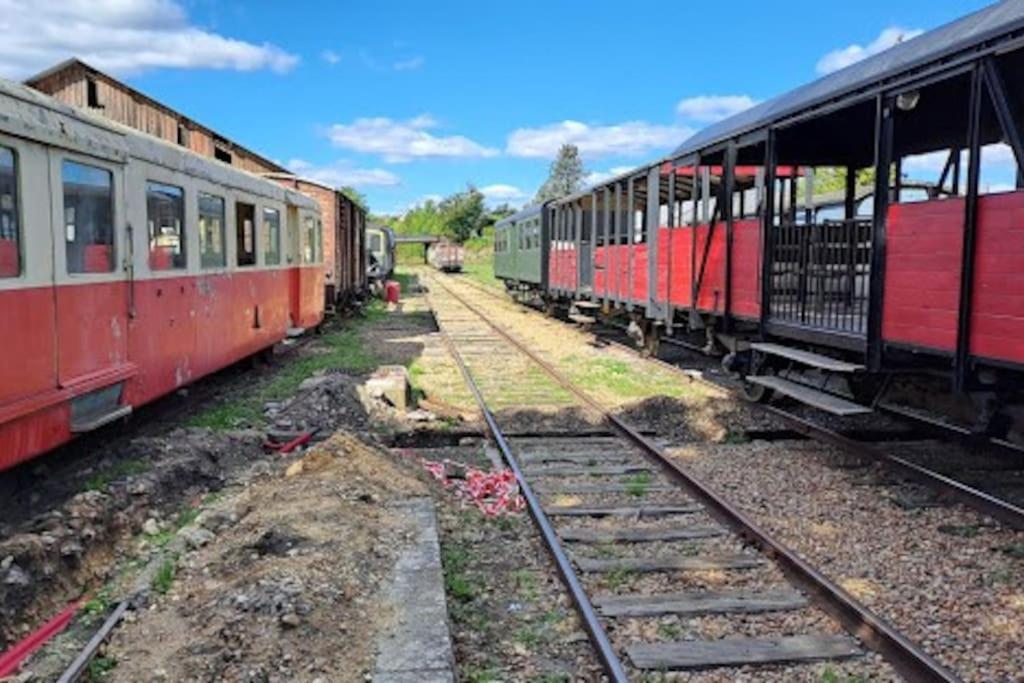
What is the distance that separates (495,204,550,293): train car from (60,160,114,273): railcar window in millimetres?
17250

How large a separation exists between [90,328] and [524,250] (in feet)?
71.9

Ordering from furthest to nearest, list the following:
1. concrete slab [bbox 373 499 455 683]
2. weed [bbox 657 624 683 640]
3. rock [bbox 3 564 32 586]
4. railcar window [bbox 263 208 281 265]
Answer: railcar window [bbox 263 208 281 265] → rock [bbox 3 564 32 586] → weed [bbox 657 624 683 640] → concrete slab [bbox 373 499 455 683]

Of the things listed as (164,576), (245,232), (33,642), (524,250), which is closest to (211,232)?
(245,232)

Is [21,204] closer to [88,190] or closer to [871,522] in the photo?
[88,190]

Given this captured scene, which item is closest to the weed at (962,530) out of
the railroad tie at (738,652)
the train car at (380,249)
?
the railroad tie at (738,652)

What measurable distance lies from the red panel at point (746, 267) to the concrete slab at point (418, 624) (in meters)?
4.97

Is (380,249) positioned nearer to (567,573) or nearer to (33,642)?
(567,573)

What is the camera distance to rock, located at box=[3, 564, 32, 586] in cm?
450

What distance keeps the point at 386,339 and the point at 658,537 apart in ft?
45.0

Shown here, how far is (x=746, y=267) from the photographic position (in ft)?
30.7

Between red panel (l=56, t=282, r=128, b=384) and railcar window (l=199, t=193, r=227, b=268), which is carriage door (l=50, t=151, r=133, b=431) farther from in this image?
railcar window (l=199, t=193, r=227, b=268)

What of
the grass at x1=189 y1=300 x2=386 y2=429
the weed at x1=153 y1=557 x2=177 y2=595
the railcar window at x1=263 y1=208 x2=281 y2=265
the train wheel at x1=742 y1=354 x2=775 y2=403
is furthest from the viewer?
the railcar window at x1=263 y1=208 x2=281 y2=265

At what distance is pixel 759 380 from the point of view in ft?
28.6

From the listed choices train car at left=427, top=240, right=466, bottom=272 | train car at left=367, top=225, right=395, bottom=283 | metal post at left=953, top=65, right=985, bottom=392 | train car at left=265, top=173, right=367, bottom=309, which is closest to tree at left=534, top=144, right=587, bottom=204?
train car at left=427, top=240, right=466, bottom=272
